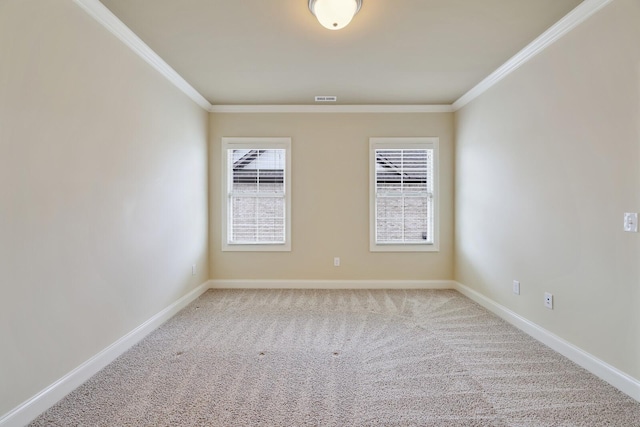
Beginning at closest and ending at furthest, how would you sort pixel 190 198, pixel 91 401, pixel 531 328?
pixel 91 401 < pixel 531 328 < pixel 190 198

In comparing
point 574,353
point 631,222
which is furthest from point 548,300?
point 631,222

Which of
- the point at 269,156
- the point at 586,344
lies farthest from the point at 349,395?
the point at 269,156

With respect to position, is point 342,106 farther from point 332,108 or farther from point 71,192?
point 71,192

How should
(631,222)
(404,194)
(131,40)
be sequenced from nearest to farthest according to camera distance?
(631,222) < (131,40) < (404,194)

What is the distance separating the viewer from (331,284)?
427 centimetres

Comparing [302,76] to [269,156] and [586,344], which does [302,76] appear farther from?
[586,344]

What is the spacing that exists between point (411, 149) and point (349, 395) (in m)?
3.34

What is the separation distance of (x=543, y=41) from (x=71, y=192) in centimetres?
370

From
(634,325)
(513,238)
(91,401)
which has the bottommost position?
(91,401)

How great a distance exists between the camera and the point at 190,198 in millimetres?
3699

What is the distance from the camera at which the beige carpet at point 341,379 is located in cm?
169

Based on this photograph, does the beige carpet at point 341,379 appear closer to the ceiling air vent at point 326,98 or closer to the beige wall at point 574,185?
the beige wall at point 574,185

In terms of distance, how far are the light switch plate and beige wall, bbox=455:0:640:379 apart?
0.04m

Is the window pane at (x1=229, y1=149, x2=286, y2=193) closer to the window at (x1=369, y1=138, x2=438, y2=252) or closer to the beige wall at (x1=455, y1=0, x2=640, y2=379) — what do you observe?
the window at (x1=369, y1=138, x2=438, y2=252)
